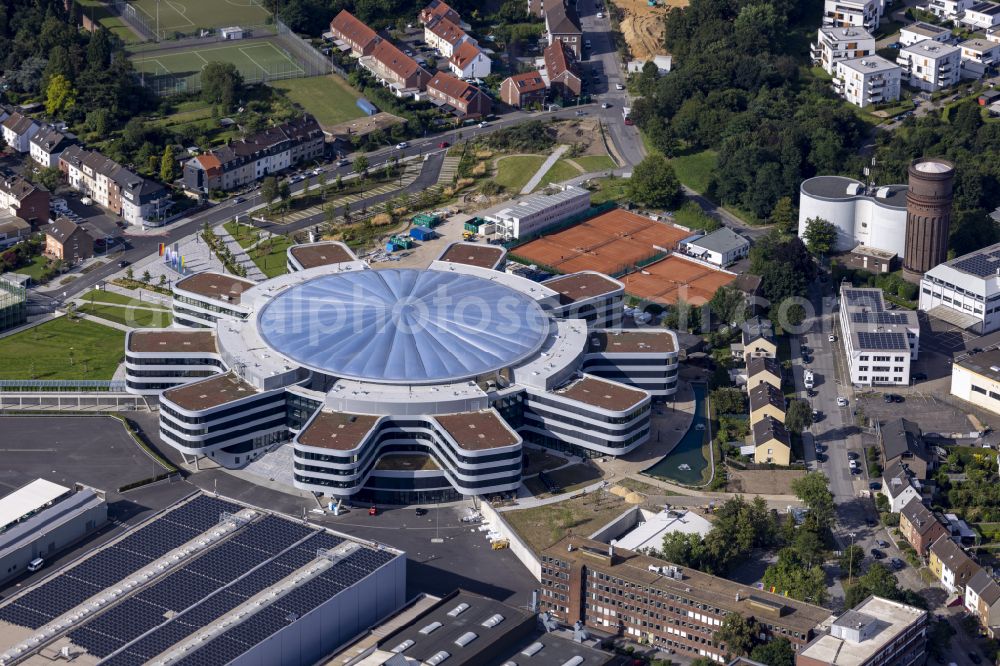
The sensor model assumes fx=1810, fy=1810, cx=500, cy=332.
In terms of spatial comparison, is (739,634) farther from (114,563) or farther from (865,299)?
(865,299)

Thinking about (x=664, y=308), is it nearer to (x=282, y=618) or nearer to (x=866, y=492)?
(x=866, y=492)

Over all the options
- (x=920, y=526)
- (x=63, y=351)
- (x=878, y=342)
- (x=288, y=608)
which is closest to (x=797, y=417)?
(x=878, y=342)

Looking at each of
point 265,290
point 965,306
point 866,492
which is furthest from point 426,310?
point 965,306

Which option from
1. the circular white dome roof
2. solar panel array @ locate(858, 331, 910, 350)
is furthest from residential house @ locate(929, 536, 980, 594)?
the circular white dome roof

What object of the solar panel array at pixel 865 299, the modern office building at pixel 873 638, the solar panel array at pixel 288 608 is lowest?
the modern office building at pixel 873 638

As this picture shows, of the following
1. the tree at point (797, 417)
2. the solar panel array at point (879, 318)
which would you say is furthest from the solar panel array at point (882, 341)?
the tree at point (797, 417)

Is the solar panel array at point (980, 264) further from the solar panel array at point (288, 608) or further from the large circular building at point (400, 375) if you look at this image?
the solar panel array at point (288, 608)

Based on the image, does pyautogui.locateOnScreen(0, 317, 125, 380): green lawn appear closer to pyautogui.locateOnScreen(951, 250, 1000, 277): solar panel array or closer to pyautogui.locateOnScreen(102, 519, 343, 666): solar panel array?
pyautogui.locateOnScreen(102, 519, 343, 666): solar panel array
